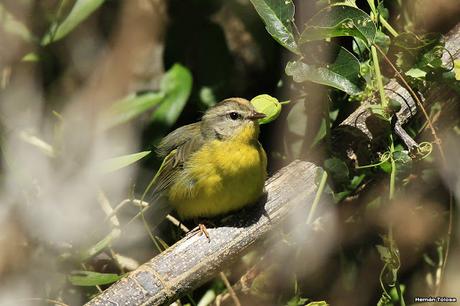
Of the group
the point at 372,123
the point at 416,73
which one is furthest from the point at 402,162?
the point at 416,73

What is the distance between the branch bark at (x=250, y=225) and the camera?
2826 mm

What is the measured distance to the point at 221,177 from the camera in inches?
132

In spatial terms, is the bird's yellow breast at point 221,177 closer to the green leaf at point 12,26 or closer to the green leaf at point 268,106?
the green leaf at point 268,106

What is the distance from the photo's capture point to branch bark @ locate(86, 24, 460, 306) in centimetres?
283

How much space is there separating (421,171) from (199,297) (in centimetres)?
129

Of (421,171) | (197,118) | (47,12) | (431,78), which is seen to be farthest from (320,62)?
(47,12)

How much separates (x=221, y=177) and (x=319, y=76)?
0.77 metres

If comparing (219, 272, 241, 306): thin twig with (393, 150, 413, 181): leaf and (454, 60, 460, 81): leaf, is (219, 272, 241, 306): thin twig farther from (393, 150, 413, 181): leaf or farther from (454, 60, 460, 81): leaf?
(454, 60, 460, 81): leaf

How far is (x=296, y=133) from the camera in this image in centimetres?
352

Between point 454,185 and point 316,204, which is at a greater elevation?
point 316,204

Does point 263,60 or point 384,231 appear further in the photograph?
point 263,60

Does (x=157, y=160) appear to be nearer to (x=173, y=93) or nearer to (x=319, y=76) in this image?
(x=173, y=93)

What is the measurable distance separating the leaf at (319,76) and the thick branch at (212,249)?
41 cm

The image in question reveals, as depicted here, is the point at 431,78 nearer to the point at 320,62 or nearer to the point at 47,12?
the point at 320,62
